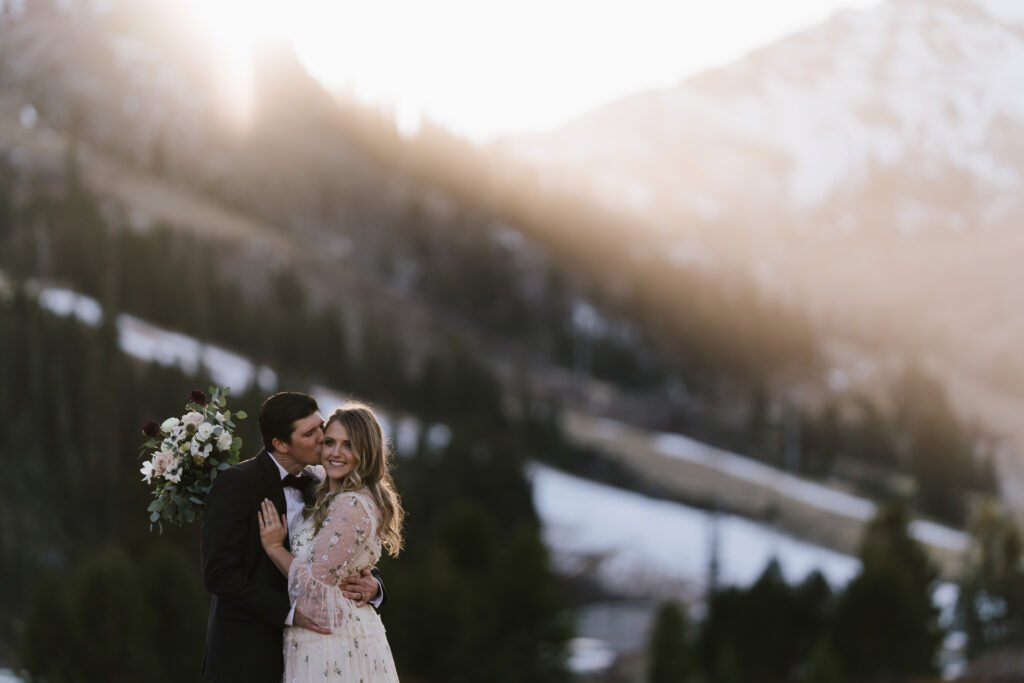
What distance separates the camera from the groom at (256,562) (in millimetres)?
6859

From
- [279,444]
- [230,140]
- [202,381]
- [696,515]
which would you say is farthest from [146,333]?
[279,444]

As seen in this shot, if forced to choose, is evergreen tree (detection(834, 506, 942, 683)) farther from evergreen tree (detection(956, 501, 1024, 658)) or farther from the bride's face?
the bride's face

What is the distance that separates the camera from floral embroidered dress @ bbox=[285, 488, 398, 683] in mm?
6828

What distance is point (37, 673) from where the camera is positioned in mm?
32969

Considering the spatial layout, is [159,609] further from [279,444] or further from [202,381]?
[202,381]

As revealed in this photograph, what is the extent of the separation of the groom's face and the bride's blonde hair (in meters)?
0.16

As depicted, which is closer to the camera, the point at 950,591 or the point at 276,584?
the point at 276,584

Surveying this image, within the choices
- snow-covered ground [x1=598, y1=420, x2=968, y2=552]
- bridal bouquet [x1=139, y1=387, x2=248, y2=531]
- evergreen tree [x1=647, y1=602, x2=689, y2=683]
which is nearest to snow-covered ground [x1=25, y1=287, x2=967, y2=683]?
snow-covered ground [x1=598, y1=420, x2=968, y2=552]

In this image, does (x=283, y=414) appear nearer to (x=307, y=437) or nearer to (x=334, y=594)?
(x=307, y=437)

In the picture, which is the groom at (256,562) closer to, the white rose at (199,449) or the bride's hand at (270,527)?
the bride's hand at (270,527)

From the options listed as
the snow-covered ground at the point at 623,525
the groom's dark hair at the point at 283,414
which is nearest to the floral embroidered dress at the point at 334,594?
the groom's dark hair at the point at 283,414

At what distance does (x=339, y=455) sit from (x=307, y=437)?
35cm

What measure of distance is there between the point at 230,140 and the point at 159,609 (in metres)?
169

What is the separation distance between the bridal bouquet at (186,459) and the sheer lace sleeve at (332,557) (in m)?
0.87
